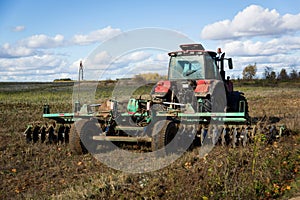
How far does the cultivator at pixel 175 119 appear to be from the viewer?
9320 millimetres

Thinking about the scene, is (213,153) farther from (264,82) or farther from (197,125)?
(264,82)

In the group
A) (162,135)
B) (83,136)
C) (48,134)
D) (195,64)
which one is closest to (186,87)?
(195,64)

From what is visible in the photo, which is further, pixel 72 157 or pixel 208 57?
pixel 208 57

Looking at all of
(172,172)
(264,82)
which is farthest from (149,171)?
(264,82)

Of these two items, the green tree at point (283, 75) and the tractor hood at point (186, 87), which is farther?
the green tree at point (283, 75)

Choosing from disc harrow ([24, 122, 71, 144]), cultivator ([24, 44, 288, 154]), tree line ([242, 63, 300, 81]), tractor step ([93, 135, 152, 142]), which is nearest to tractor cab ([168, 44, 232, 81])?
cultivator ([24, 44, 288, 154])

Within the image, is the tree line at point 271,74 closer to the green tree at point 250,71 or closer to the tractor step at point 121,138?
the green tree at point 250,71

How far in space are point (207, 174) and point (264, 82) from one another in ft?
160

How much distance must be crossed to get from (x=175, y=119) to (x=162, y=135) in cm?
107

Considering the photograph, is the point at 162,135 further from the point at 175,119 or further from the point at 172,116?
the point at 175,119

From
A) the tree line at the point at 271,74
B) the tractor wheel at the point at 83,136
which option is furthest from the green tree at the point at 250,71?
the tractor wheel at the point at 83,136

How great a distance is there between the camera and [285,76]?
64.0 meters

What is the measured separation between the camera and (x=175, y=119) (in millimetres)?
9734

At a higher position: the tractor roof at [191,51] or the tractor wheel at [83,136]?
the tractor roof at [191,51]
